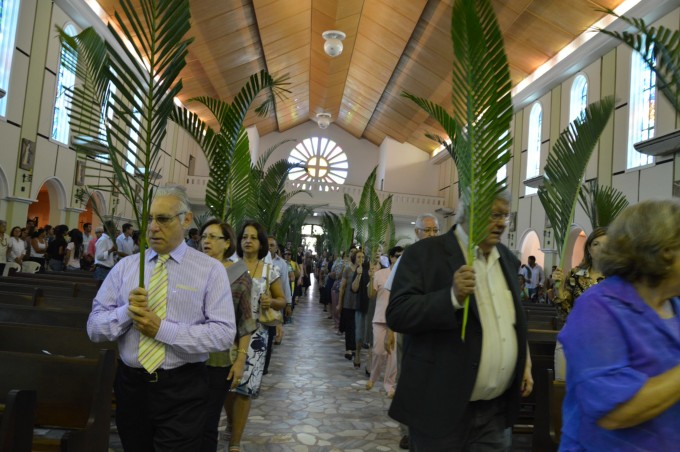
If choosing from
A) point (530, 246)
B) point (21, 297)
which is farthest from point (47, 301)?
point (530, 246)

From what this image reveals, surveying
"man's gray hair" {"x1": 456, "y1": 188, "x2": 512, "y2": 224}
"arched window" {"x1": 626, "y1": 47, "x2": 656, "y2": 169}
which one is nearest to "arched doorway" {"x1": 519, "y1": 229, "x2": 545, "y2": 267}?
"arched window" {"x1": 626, "y1": 47, "x2": 656, "y2": 169}

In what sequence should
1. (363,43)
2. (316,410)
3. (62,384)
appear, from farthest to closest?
(363,43), (316,410), (62,384)

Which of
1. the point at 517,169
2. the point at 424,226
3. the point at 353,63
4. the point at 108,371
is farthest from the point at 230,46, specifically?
the point at 108,371

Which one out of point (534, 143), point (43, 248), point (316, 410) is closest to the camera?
point (316, 410)

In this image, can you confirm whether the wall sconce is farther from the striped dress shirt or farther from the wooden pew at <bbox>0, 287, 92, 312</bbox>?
the striped dress shirt

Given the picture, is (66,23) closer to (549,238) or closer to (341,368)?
(341,368)

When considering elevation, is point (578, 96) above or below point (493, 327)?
above

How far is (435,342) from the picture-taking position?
224 cm

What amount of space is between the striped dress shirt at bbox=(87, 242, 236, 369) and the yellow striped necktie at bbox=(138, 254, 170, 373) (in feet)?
0.07

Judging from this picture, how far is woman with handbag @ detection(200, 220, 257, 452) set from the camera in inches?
124

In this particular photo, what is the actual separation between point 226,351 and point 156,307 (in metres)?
1.05

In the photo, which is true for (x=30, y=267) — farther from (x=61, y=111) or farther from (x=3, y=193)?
(x=61, y=111)

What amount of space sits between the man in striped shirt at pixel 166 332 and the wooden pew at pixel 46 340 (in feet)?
2.94

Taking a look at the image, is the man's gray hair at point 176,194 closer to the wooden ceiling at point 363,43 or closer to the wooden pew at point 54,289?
the wooden pew at point 54,289
